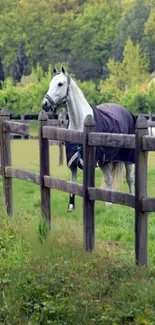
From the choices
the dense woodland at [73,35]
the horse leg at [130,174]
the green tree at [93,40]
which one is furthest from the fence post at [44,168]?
the green tree at [93,40]

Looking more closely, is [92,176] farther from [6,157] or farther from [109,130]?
[109,130]

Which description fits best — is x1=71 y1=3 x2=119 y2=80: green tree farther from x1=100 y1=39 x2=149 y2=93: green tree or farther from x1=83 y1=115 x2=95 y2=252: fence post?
x1=83 y1=115 x2=95 y2=252: fence post

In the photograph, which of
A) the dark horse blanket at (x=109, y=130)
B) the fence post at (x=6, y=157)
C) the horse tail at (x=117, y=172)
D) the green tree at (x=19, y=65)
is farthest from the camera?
the green tree at (x=19, y=65)

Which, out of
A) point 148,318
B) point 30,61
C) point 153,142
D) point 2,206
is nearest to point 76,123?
point 2,206

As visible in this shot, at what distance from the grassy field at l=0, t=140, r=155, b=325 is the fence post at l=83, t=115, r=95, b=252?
144mm

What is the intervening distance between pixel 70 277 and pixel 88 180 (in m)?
1.52

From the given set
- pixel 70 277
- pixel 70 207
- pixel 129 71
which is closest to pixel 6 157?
pixel 70 207

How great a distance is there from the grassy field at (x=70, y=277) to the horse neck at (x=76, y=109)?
6.46 feet

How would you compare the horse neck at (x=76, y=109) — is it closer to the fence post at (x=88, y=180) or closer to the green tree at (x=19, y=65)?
the fence post at (x=88, y=180)

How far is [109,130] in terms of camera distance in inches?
406

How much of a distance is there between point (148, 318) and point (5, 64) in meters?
79.3

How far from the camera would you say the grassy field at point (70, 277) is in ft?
16.4

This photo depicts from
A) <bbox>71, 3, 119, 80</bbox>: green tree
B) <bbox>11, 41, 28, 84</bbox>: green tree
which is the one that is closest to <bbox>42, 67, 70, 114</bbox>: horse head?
<bbox>11, 41, 28, 84</bbox>: green tree

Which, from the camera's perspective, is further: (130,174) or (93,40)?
(93,40)
